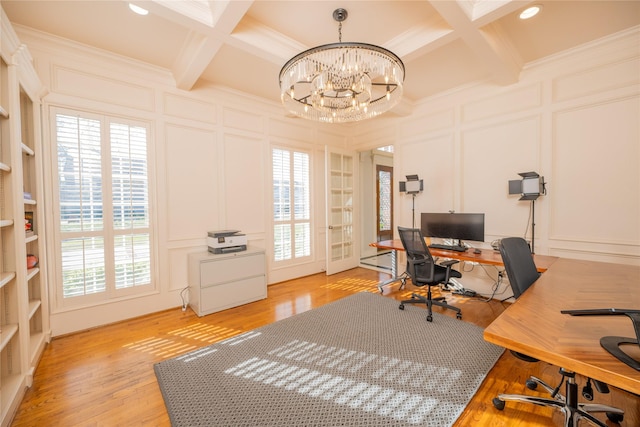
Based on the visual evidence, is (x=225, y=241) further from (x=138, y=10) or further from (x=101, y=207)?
(x=138, y=10)

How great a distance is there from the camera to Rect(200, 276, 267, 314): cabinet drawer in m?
3.20

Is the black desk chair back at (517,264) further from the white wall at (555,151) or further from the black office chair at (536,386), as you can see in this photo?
the white wall at (555,151)

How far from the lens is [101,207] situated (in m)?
2.92

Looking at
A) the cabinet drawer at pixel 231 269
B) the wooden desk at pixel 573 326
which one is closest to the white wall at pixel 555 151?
the wooden desk at pixel 573 326

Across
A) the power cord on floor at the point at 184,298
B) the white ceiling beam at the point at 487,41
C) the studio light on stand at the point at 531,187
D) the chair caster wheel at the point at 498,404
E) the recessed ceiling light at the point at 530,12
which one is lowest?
the chair caster wheel at the point at 498,404

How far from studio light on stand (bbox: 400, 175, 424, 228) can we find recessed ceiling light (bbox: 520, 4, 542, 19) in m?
2.11

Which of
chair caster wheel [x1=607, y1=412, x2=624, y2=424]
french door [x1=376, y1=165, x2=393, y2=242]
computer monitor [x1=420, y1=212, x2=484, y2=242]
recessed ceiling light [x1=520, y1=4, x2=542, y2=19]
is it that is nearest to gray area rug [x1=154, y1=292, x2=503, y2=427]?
chair caster wheel [x1=607, y1=412, x2=624, y2=424]

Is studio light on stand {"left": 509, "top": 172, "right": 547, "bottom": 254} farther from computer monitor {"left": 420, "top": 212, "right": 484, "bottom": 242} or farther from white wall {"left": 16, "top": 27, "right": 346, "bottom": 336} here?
white wall {"left": 16, "top": 27, "right": 346, "bottom": 336}

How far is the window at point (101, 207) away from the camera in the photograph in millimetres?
2740

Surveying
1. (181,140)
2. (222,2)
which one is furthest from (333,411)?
(181,140)

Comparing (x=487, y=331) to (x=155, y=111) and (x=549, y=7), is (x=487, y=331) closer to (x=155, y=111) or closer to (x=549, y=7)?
(x=549, y=7)

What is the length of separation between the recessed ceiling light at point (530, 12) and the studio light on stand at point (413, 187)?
2109mm

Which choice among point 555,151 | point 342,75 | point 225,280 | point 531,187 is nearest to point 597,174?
point 555,151

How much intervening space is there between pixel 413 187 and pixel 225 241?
9.36 ft
